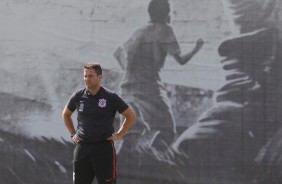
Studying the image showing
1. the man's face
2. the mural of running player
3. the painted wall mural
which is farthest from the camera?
the mural of running player

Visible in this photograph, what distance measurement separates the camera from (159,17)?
22.8 ft

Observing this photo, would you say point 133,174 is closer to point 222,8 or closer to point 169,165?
point 169,165

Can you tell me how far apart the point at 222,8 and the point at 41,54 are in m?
2.25

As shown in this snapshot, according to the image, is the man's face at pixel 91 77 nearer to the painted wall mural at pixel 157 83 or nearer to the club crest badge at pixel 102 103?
the club crest badge at pixel 102 103

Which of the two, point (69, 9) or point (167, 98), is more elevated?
point (69, 9)

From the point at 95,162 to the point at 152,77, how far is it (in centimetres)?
202

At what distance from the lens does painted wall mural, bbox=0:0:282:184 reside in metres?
6.80

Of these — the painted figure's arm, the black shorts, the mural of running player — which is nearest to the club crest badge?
the black shorts

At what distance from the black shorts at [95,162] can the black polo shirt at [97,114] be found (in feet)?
0.24

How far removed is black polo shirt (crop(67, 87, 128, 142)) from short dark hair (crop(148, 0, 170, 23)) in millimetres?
1973

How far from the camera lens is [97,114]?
204 inches

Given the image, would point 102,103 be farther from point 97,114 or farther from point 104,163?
point 104,163

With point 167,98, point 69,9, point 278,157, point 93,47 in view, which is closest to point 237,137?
point 278,157

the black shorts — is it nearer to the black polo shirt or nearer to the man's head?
the black polo shirt
